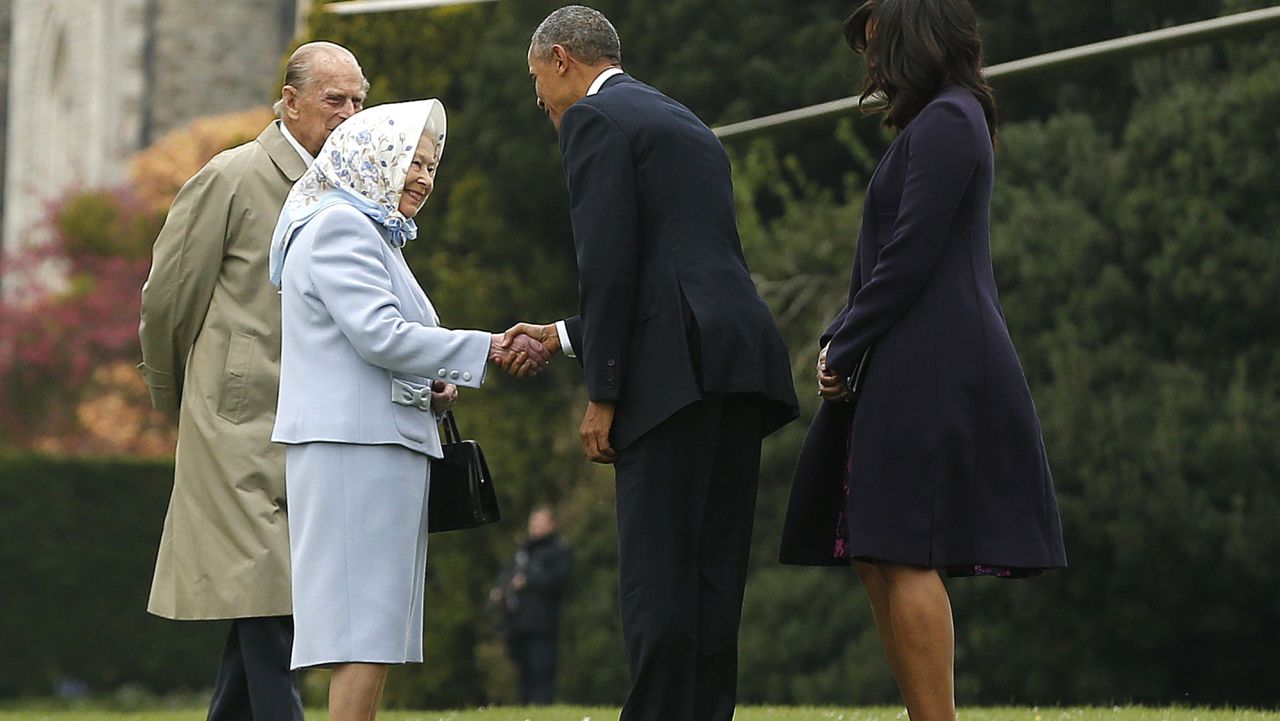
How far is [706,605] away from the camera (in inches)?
183

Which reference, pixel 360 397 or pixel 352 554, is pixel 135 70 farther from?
pixel 352 554

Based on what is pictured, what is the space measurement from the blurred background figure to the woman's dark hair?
1061 cm

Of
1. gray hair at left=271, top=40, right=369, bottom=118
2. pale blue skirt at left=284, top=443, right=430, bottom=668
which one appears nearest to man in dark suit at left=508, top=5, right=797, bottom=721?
pale blue skirt at left=284, top=443, right=430, bottom=668

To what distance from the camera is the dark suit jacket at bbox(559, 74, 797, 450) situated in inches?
179

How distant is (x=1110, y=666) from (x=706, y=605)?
827 cm

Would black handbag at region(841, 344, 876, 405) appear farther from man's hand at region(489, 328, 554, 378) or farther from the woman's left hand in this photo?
the woman's left hand

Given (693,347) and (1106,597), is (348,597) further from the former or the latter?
(1106,597)

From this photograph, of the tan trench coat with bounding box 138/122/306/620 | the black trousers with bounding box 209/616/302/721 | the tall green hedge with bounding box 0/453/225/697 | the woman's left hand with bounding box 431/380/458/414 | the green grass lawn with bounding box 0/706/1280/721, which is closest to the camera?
the woman's left hand with bounding box 431/380/458/414

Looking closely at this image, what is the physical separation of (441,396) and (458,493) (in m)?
0.23

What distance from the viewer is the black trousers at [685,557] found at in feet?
14.8

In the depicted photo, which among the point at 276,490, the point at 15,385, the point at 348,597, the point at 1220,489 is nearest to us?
the point at 348,597

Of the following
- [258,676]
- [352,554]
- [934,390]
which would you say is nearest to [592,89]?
[934,390]

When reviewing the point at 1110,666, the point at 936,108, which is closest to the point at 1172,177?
the point at 1110,666

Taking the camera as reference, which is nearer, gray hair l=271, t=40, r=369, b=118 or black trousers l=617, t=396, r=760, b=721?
black trousers l=617, t=396, r=760, b=721
